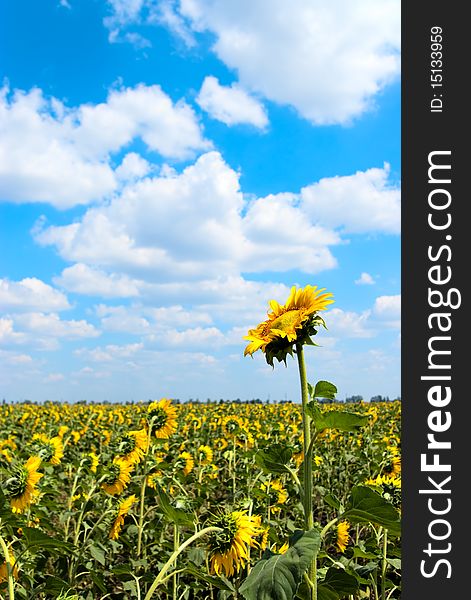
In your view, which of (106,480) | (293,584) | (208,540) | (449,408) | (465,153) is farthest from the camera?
(106,480)

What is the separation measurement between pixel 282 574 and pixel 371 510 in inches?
15.6

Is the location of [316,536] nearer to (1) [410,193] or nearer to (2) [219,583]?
(2) [219,583]

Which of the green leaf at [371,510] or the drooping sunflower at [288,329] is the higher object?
the drooping sunflower at [288,329]

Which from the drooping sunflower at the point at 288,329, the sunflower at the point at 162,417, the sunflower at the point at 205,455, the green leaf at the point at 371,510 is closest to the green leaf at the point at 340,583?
the green leaf at the point at 371,510

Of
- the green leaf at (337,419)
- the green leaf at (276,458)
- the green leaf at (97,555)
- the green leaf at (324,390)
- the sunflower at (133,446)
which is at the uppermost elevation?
the green leaf at (324,390)

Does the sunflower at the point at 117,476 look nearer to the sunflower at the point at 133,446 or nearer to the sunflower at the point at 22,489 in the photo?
the sunflower at the point at 133,446

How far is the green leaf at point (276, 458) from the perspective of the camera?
85.6 inches

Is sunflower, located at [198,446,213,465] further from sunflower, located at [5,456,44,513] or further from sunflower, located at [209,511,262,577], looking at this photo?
sunflower, located at [209,511,262,577]

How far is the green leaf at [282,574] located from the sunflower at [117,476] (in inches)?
125

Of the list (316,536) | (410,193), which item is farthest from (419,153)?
(316,536)

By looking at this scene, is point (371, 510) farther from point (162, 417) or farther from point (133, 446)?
point (133, 446)

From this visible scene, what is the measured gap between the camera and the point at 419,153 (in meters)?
2.57

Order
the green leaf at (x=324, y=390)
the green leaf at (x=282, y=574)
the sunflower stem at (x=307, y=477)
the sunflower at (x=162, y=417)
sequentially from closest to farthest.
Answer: the green leaf at (x=282, y=574), the sunflower stem at (x=307, y=477), the green leaf at (x=324, y=390), the sunflower at (x=162, y=417)

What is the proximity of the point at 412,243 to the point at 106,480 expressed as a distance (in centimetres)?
350
